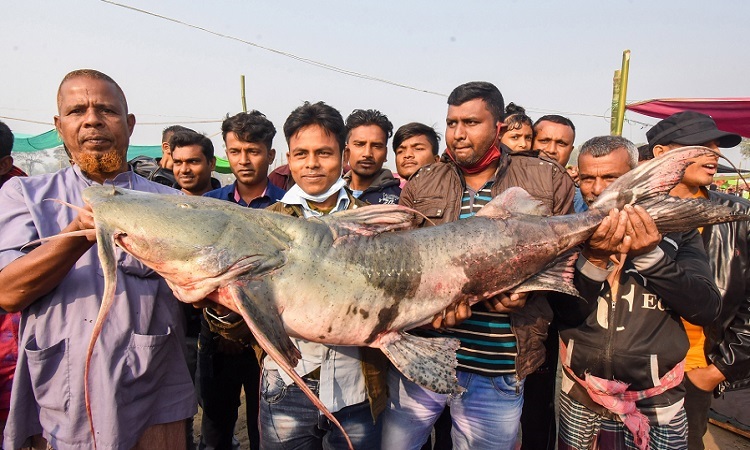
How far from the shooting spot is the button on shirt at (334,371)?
2.27 meters

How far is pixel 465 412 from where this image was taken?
2.50 metres

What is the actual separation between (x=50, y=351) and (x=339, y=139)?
6.17 feet

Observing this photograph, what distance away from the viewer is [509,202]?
231 centimetres

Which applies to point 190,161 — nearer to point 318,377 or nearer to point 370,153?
point 370,153

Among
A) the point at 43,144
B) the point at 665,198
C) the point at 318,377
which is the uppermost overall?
the point at 43,144

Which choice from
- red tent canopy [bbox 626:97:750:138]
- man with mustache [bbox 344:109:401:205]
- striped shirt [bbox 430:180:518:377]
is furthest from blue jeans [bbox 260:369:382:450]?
red tent canopy [bbox 626:97:750:138]

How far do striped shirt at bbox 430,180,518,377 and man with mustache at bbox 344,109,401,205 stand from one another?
6.46ft

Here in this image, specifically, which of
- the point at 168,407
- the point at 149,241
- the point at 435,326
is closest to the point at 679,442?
the point at 435,326

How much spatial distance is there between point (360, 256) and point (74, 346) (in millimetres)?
1402

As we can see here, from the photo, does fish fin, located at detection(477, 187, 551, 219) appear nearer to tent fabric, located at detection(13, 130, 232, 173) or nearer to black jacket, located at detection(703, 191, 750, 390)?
black jacket, located at detection(703, 191, 750, 390)

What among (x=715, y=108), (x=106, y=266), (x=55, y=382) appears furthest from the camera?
(x=715, y=108)

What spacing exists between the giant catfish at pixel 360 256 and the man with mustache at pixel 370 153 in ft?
6.81

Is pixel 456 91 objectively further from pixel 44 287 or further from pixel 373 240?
pixel 44 287

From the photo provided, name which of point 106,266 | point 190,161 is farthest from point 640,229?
point 190,161
